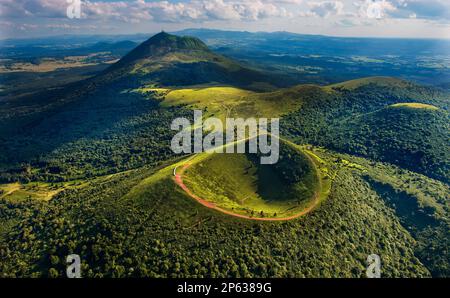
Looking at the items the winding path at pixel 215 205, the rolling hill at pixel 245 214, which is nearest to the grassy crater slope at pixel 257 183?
the winding path at pixel 215 205

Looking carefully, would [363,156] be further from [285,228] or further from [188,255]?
[188,255]

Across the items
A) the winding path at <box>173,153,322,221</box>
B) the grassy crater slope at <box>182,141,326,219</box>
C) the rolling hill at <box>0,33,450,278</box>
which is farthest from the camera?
the grassy crater slope at <box>182,141,326,219</box>

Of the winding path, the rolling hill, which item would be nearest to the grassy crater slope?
the winding path

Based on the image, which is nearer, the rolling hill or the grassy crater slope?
the rolling hill

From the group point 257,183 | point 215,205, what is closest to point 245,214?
point 215,205

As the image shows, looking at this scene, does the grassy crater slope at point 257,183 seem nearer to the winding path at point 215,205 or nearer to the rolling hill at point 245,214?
the winding path at point 215,205

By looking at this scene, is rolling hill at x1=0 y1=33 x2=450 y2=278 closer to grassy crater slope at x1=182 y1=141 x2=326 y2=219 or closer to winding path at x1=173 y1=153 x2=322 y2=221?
grassy crater slope at x1=182 y1=141 x2=326 y2=219

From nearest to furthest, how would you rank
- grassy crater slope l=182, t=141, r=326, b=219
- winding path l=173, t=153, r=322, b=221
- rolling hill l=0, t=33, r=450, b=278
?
rolling hill l=0, t=33, r=450, b=278 < winding path l=173, t=153, r=322, b=221 < grassy crater slope l=182, t=141, r=326, b=219

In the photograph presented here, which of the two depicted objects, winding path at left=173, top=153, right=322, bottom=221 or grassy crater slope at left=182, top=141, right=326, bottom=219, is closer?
winding path at left=173, top=153, right=322, bottom=221

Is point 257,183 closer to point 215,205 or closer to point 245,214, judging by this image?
point 245,214
